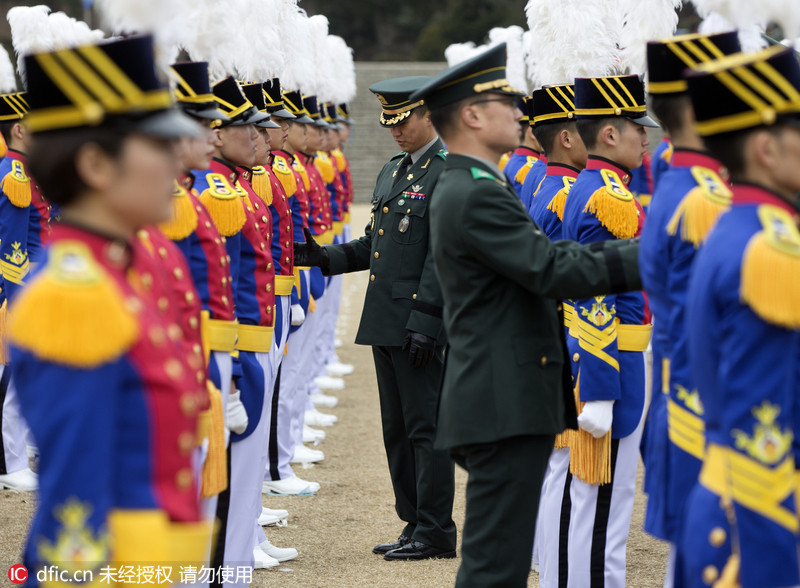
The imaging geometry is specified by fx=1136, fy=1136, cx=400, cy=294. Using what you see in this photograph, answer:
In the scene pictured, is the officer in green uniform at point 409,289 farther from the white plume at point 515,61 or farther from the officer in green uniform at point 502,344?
the white plume at point 515,61

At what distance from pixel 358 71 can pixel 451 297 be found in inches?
1249

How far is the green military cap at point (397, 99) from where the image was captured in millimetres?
5957

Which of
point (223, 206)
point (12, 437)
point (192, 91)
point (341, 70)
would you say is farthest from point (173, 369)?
point (341, 70)

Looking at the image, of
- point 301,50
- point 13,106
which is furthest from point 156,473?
point 301,50

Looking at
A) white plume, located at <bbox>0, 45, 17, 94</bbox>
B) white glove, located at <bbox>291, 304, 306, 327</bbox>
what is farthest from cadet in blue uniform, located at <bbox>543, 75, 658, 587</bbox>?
white plume, located at <bbox>0, 45, 17, 94</bbox>

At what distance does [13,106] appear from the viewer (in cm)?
754

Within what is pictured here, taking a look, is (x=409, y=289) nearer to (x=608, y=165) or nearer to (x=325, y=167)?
(x=608, y=165)

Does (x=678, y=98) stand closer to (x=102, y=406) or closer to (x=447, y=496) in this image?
(x=102, y=406)

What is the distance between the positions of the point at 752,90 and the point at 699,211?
1.93 feet

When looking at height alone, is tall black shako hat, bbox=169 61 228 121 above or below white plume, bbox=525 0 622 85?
above

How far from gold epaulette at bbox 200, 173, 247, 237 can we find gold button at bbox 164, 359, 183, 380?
2.13m

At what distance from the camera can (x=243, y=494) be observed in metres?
4.84

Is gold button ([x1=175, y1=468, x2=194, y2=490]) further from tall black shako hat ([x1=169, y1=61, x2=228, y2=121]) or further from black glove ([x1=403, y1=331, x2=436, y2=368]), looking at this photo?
black glove ([x1=403, y1=331, x2=436, y2=368])

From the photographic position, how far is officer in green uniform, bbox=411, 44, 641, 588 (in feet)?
12.0
